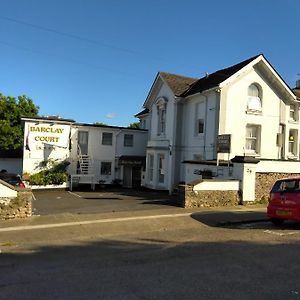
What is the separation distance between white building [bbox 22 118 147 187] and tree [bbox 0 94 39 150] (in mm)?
16215

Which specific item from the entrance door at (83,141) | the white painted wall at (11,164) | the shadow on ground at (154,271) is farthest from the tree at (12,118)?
the shadow on ground at (154,271)

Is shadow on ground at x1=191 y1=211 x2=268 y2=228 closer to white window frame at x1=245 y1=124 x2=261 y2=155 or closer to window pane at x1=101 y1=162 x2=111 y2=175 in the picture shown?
white window frame at x1=245 y1=124 x2=261 y2=155

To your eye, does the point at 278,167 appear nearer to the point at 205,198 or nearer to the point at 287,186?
the point at 205,198

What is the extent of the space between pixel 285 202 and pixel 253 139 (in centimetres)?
1250

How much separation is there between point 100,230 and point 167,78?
18.4 meters

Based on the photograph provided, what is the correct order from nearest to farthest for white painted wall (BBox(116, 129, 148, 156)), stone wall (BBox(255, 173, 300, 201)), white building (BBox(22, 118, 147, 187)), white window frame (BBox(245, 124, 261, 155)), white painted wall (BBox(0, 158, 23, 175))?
stone wall (BBox(255, 173, 300, 201)) < white window frame (BBox(245, 124, 261, 155)) < white building (BBox(22, 118, 147, 187)) < white painted wall (BBox(116, 129, 148, 156)) < white painted wall (BBox(0, 158, 23, 175))

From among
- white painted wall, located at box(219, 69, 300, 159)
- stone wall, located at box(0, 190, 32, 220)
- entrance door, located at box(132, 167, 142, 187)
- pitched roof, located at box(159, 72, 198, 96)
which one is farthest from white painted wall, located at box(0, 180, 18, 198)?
entrance door, located at box(132, 167, 142, 187)

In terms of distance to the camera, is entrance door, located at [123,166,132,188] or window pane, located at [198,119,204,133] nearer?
window pane, located at [198,119,204,133]

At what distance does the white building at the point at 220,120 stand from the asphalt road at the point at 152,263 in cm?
912

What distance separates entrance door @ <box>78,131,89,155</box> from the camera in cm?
3105

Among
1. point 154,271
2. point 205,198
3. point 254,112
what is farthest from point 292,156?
point 154,271

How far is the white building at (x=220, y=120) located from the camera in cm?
2333

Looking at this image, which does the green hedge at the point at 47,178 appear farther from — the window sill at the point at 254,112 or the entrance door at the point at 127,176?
the window sill at the point at 254,112

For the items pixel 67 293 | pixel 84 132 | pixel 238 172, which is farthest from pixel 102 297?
pixel 84 132
